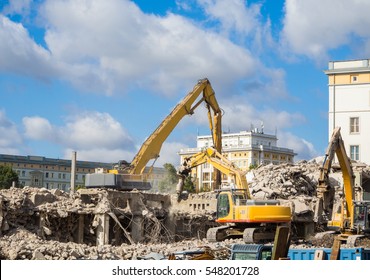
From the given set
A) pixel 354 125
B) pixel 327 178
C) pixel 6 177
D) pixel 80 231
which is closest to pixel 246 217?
pixel 327 178

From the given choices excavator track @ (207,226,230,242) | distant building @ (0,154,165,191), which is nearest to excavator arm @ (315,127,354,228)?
excavator track @ (207,226,230,242)

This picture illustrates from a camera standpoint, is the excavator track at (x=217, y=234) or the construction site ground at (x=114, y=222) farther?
the excavator track at (x=217, y=234)

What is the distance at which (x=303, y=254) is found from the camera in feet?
58.7

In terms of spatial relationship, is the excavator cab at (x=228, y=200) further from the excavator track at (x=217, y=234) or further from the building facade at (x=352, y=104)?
the building facade at (x=352, y=104)

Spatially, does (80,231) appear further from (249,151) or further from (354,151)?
(249,151)

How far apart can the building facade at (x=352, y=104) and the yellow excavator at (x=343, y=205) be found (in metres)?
17.5

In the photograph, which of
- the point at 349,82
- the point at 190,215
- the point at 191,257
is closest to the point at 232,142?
the point at 349,82

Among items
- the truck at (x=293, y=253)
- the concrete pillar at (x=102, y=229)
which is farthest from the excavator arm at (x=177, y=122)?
the truck at (x=293, y=253)

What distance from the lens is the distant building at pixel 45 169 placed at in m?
108

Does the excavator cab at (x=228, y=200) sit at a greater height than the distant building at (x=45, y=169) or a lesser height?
lesser

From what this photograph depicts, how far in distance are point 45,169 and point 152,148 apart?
8217cm

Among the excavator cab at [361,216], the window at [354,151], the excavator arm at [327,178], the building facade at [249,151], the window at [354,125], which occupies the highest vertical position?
the building facade at [249,151]

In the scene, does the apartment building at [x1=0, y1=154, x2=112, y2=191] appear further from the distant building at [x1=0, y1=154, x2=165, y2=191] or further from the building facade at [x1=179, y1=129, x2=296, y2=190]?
the building facade at [x1=179, y1=129, x2=296, y2=190]
